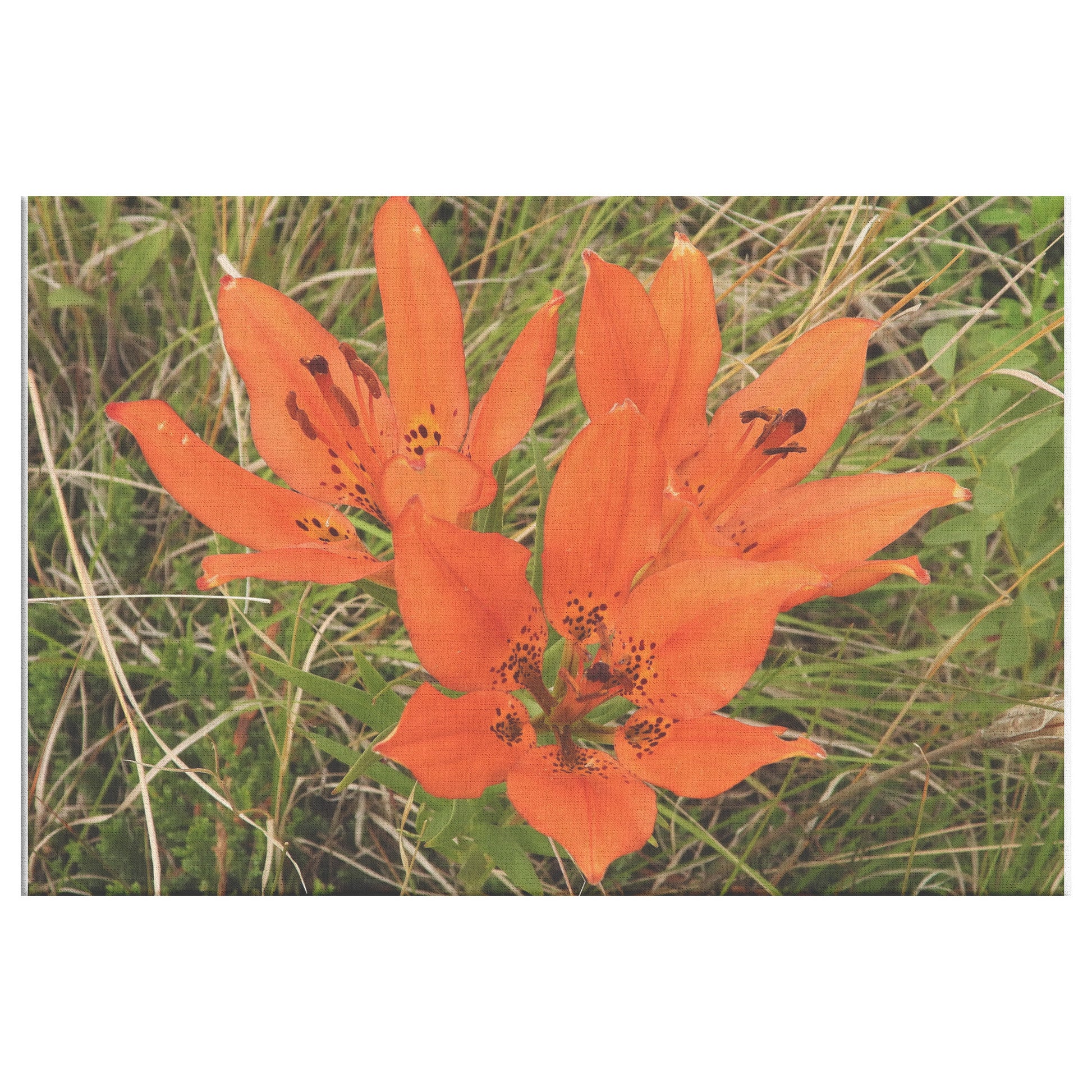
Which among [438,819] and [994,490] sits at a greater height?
[994,490]

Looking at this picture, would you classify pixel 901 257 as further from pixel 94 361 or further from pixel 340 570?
pixel 94 361

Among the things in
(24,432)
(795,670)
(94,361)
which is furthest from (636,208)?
(24,432)

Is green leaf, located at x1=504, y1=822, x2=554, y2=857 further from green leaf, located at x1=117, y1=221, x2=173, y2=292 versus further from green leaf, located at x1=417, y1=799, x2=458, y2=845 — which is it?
green leaf, located at x1=117, y1=221, x2=173, y2=292

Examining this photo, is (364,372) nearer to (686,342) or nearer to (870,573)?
(686,342)

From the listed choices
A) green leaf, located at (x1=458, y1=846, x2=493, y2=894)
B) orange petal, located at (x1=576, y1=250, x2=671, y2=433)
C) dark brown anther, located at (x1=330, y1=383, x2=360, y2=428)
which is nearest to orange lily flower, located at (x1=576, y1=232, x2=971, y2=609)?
orange petal, located at (x1=576, y1=250, x2=671, y2=433)

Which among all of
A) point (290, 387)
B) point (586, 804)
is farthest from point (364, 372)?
point (586, 804)
